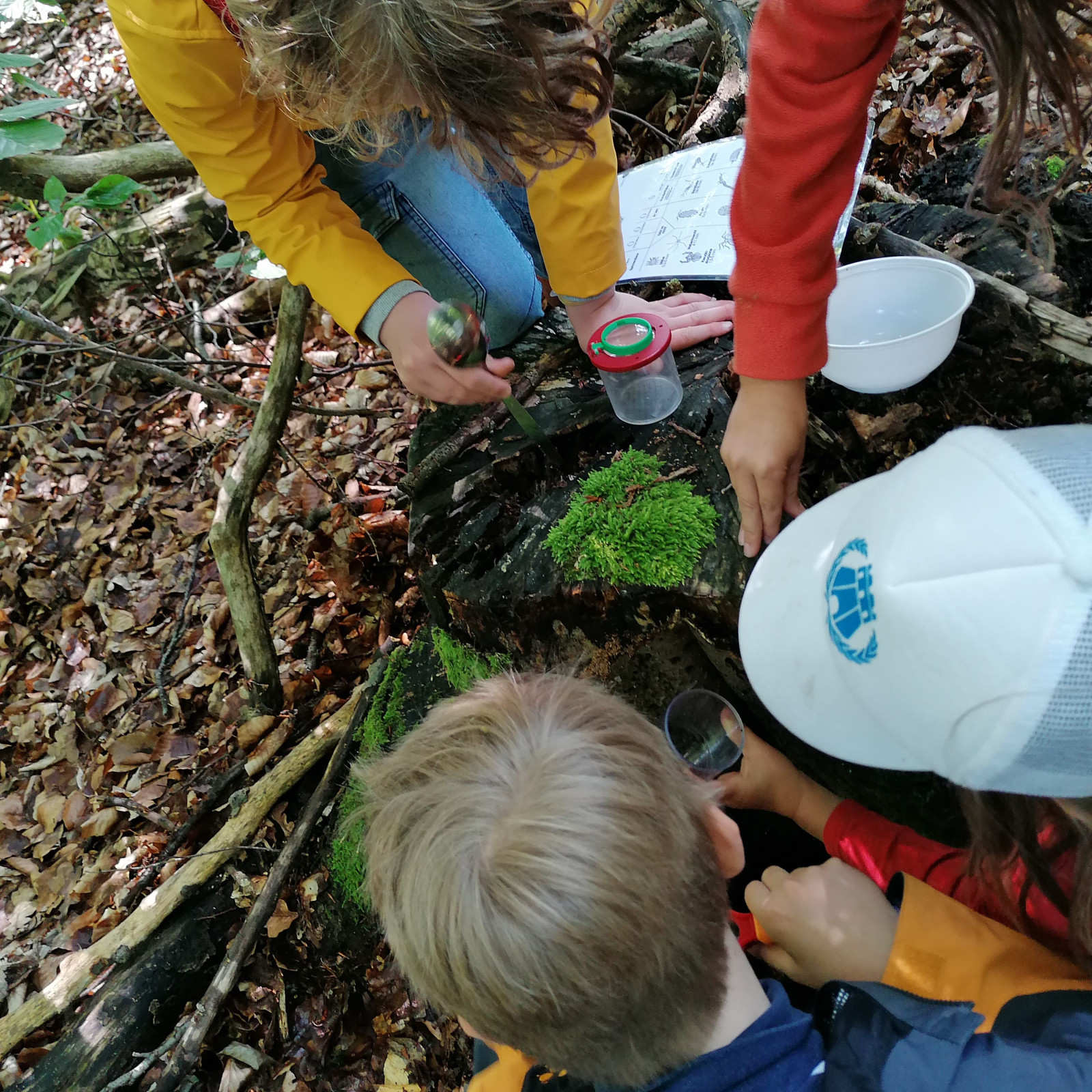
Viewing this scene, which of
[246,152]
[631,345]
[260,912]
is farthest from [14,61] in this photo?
[260,912]

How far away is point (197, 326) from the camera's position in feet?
13.3

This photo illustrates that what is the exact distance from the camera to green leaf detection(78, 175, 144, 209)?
262cm

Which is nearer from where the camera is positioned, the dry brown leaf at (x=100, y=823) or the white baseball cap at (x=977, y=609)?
the white baseball cap at (x=977, y=609)

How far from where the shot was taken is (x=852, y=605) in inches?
42.0

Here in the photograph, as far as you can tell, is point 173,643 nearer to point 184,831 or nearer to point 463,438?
point 184,831

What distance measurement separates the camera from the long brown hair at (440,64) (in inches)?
50.0

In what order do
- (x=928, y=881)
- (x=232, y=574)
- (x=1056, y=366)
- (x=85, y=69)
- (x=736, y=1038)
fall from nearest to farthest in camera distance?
(x=736, y=1038) → (x=928, y=881) → (x=1056, y=366) → (x=232, y=574) → (x=85, y=69)

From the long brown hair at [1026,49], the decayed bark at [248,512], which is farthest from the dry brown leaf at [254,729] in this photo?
the long brown hair at [1026,49]

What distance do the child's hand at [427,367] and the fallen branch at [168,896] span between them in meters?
1.19

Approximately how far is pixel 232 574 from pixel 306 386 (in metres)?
1.43

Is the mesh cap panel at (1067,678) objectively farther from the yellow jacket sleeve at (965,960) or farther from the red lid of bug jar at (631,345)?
the red lid of bug jar at (631,345)

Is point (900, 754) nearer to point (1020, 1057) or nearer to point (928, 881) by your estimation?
point (1020, 1057)

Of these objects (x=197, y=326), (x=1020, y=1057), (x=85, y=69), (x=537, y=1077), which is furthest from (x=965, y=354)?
(x=85, y=69)

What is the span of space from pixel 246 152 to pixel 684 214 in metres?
1.35
